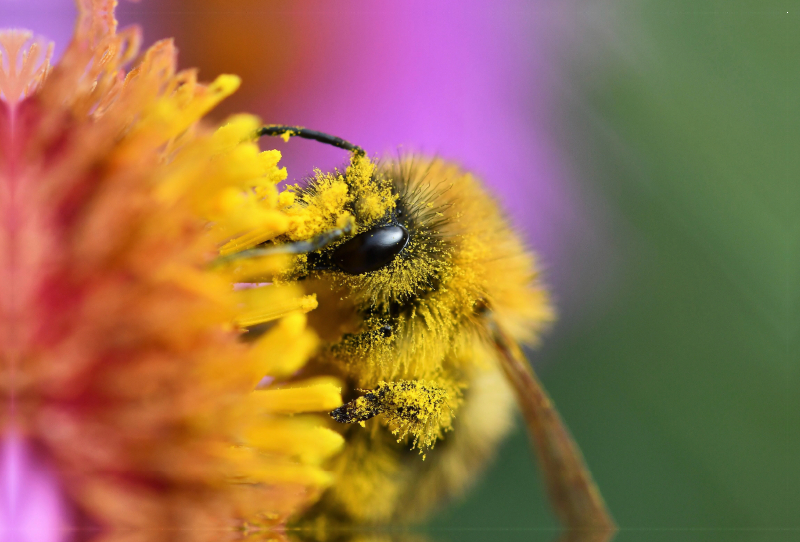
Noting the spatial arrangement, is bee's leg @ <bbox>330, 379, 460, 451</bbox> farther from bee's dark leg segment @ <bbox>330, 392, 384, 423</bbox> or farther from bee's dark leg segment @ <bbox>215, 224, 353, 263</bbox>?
bee's dark leg segment @ <bbox>215, 224, 353, 263</bbox>

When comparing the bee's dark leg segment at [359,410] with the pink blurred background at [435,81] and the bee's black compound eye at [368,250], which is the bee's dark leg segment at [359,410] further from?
the pink blurred background at [435,81]

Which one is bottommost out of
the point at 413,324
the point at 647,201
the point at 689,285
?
the point at 413,324

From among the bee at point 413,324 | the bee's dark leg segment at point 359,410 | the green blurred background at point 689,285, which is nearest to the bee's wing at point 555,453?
the bee at point 413,324

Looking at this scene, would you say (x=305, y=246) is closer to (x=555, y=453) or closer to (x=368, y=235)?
(x=368, y=235)

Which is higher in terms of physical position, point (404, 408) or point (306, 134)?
point (306, 134)

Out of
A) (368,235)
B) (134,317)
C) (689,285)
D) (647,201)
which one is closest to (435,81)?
(647,201)

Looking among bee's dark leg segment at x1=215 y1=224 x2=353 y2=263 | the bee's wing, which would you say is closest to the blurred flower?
bee's dark leg segment at x1=215 y1=224 x2=353 y2=263
